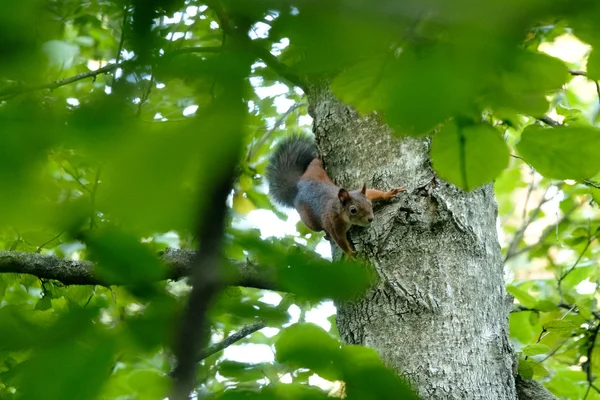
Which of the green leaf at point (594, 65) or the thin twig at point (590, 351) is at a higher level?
the thin twig at point (590, 351)

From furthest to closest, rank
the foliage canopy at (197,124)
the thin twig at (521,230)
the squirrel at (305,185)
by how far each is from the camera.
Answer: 1. the thin twig at (521,230)
2. the squirrel at (305,185)
3. the foliage canopy at (197,124)

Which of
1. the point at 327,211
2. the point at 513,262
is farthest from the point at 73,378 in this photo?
the point at 513,262

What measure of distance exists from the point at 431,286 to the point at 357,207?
0.51 meters

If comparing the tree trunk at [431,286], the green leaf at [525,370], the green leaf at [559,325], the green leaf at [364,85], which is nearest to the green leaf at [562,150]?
the green leaf at [364,85]

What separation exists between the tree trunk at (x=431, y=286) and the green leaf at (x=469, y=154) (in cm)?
71

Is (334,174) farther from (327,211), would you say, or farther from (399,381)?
(399,381)

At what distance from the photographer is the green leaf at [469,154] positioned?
2.37 feet

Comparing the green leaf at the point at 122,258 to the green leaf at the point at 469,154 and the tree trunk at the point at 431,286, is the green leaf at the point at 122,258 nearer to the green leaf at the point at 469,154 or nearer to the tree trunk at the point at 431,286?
the green leaf at the point at 469,154

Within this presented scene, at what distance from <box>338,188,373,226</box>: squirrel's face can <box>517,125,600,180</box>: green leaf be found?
3.12ft

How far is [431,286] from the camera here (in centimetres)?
160

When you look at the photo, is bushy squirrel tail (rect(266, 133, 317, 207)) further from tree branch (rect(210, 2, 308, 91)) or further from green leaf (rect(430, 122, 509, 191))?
tree branch (rect(210, 2, 308, 91))

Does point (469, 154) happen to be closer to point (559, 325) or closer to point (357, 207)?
point (357, 207)

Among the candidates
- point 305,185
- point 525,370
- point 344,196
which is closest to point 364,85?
point 525,370

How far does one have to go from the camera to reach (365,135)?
182 centimetres
